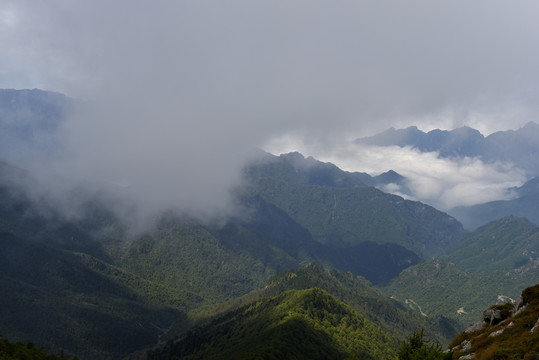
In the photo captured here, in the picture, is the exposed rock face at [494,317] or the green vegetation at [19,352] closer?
the exposed rock face at [494,317]

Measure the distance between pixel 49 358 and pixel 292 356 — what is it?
117m

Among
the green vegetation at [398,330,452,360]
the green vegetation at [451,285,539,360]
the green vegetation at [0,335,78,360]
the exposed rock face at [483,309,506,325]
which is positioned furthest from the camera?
the green vegetation at [0,335,78,360]

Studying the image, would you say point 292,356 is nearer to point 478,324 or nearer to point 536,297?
point 478,324

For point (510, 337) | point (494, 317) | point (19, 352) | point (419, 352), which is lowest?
point (510, 337)

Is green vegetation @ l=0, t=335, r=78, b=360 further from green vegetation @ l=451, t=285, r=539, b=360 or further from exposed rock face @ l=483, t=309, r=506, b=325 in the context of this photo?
exposed rock face @ l=483, t=309, r=506, b=325

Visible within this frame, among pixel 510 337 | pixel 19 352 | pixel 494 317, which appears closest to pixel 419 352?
pixel 510 337

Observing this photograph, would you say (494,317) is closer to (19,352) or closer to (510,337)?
(510,337)

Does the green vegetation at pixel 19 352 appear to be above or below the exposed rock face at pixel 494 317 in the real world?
above

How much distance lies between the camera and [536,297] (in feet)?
221

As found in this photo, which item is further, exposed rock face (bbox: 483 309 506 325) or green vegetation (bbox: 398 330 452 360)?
exposed rock face (bbox: 483 309 506 325)

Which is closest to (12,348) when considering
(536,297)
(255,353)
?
(255,353)

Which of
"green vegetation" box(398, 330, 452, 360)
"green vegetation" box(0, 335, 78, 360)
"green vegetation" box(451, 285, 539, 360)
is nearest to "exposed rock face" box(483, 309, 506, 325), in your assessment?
"green vegetation" box(451, 285, 539, 360)

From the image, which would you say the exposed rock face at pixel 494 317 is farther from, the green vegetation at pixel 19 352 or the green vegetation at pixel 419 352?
the green vegetation at pixel 19 352

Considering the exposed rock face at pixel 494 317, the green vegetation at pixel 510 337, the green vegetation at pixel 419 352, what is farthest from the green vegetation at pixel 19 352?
the exposed rock face at pixel 494 317
